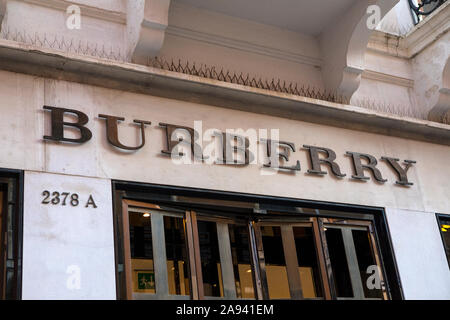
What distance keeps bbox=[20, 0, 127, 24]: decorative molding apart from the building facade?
25 mm

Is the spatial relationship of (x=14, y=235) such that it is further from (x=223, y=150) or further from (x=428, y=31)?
(x=428, y=31)

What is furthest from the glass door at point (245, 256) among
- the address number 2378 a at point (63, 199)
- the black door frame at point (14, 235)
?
the black door frame at point (14, 235)

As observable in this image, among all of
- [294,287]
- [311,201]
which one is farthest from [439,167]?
[294,287]

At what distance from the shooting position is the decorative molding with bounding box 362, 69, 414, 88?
356 inches

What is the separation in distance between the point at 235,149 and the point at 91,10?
2157 mm

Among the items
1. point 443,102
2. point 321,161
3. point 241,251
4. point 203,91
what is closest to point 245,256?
point 241,251

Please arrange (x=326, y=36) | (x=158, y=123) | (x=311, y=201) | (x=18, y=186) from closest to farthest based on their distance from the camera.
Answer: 1. (x=18, y=186)
2. (x=158, y=123)
3. (x=311, y=201)
4. (x=326, y=36)

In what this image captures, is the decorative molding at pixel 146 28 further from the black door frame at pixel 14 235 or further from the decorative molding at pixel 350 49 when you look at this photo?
the decorative molding at pixel 350 49

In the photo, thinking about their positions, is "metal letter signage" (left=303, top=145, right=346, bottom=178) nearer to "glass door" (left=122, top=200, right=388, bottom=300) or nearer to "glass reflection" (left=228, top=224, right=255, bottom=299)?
"glass door" (left=122, top=200, right=388, bottom=300)

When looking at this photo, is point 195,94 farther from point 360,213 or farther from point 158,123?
point 360,213

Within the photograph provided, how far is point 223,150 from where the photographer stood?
7316 millimetres
